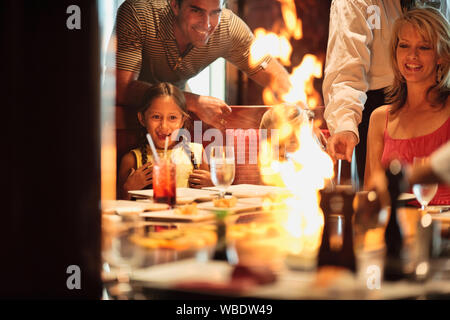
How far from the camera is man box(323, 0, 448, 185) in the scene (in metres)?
2.21

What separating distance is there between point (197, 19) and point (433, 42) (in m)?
1.16

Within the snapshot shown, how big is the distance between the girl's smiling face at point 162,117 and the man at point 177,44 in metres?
0.10

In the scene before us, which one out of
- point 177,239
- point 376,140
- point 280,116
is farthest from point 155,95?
point 177,239

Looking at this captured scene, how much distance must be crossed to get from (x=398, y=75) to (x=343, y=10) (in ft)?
1.63

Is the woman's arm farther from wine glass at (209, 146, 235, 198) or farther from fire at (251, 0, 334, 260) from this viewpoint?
wine glass at (209, 146, 235, 198)

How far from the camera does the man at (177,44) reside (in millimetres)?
2406

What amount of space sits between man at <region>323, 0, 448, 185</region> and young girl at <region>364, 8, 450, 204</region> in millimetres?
207

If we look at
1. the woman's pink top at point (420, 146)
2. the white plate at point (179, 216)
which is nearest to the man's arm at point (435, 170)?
the white plate at point (179, 216)

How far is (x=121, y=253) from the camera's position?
0.79m

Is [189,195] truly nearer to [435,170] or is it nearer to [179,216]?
[179,216]

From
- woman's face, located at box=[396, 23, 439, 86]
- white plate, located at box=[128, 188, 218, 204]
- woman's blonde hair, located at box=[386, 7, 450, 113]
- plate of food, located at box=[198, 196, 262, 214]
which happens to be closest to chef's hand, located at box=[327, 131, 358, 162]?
woman's blonde hair, located at box=[386, 7, 450, 113]

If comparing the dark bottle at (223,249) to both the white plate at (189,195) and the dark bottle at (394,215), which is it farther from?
the white plate at (189,195)
